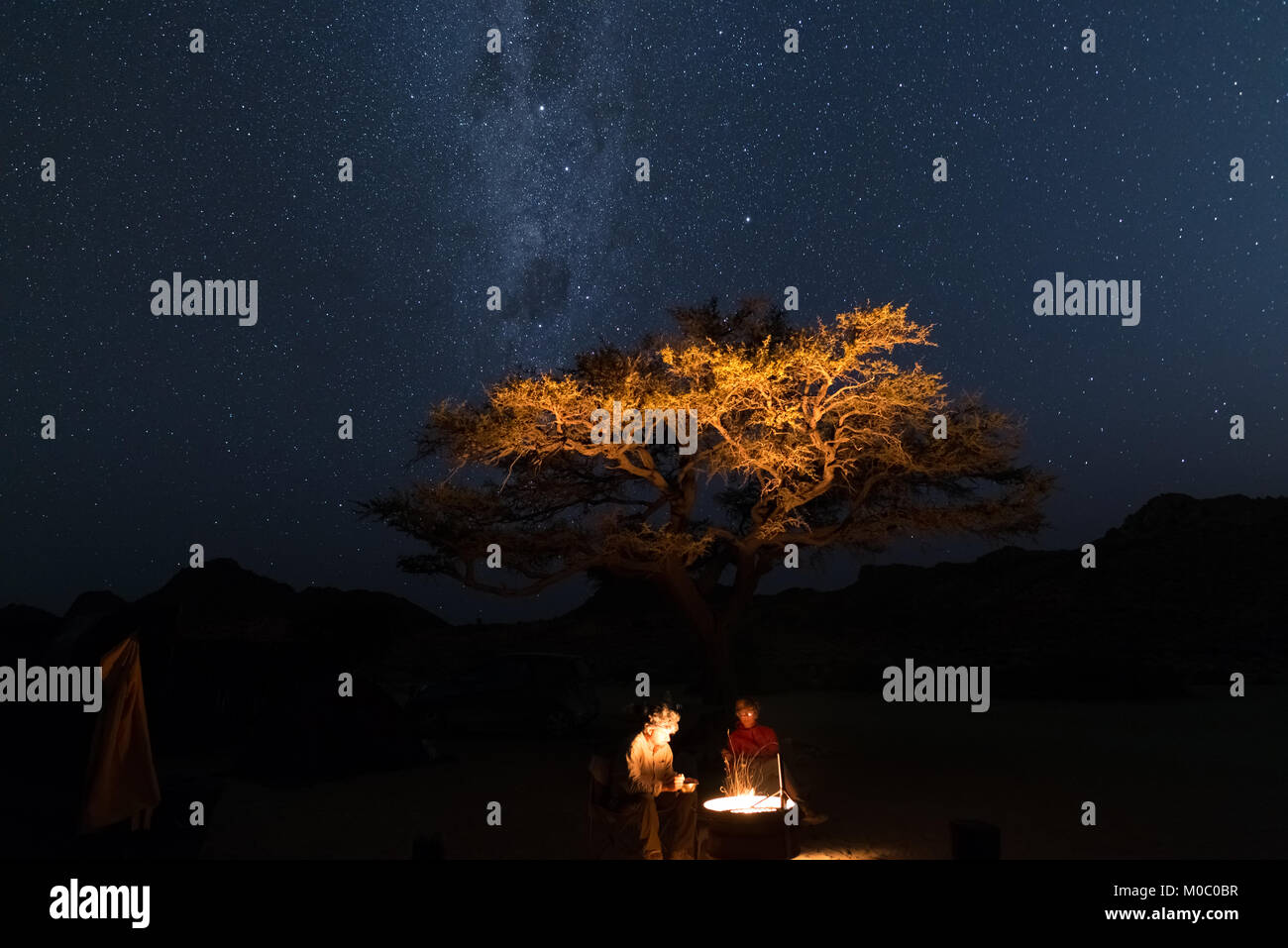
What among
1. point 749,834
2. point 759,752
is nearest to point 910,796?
point 759,752

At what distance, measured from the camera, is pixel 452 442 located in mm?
14805

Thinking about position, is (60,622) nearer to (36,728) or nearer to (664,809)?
(36,728)

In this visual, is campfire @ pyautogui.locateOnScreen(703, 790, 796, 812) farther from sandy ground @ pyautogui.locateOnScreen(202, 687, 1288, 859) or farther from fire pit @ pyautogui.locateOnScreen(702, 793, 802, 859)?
sandy ground @ pyautogui.locateOnScreen(202, 687, 1288, 859)

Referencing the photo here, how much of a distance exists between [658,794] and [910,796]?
17.7 ft

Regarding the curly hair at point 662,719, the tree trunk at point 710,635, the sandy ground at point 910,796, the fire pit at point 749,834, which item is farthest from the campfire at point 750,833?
the tree trunk at point 710,635

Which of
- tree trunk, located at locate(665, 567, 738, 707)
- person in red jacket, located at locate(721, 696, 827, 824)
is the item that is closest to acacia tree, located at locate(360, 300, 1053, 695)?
tree trunk, located at locate(665, 567, 738, 707)

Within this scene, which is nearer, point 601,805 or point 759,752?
point 601,805

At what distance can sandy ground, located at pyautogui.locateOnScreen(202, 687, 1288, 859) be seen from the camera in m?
9.03

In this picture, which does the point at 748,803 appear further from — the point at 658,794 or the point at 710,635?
the point at 710,635

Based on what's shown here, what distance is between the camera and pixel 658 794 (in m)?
7.21

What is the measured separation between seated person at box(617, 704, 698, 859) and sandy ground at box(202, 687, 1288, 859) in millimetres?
1490

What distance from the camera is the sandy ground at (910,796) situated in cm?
903

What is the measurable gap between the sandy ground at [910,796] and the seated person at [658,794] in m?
1.49
